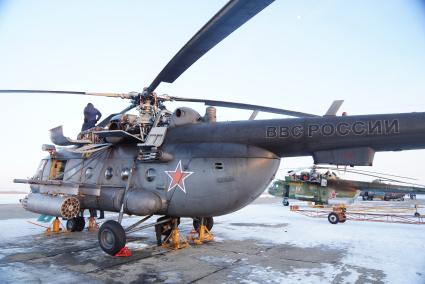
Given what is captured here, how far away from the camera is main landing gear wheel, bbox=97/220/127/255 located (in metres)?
7.54

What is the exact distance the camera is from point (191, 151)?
812 cm

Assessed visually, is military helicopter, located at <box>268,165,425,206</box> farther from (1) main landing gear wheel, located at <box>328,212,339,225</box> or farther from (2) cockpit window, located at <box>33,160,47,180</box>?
(2) cockpit window, located at <box>33,160,47,180</box>

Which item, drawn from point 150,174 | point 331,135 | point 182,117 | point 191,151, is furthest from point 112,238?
point 331,135

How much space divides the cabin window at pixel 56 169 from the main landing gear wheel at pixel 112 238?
13.5ft

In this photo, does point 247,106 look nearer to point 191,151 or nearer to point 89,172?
point 191,151

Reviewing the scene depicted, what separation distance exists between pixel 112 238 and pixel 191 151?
2.88 metres

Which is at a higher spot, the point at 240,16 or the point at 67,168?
the point at 240,16

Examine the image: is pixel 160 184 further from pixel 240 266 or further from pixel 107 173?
pixel 240 266

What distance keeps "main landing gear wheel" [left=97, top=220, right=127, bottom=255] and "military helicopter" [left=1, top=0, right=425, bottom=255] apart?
24 mm

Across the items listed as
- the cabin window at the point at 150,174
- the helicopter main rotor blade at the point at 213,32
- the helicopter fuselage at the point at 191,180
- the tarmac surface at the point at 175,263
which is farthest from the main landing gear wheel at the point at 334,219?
the helicopter main rotor blade at the point at 213,32

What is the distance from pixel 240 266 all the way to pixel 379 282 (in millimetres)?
2809

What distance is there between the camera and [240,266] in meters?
7.15

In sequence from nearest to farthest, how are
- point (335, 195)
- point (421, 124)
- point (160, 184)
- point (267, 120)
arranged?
1. point (421, 124)
2. point (267, 120)
3. point (160, 184)
4. point (335, 195)

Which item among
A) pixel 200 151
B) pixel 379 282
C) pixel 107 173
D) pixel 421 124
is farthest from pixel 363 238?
pixel 107 173
